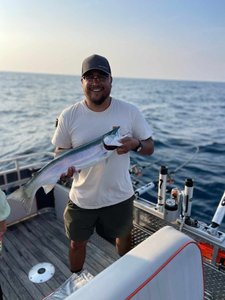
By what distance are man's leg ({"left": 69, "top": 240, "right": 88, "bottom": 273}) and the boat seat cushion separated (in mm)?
1385

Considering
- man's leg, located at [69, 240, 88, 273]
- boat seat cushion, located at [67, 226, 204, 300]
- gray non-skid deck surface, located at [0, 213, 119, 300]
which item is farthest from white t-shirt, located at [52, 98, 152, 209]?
gray non-skid deck surface, located at [0, 213, 119, 300]

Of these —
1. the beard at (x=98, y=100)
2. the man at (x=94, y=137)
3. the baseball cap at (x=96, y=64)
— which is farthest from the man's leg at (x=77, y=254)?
the baseball cap at (x=96, y=64)

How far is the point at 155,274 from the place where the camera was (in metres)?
1.33

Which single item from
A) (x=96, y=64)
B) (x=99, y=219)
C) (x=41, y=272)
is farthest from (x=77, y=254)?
(x=96, y=64)

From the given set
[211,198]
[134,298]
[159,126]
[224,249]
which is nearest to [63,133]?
[134,298]

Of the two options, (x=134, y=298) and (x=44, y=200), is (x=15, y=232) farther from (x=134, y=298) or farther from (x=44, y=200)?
(x=134, y=298)

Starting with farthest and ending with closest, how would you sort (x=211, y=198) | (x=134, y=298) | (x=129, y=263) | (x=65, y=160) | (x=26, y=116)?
(x=26, y=116), (x=211, y=198), (x=65, y=160), (x=129, y=263), (x=134, y=298)

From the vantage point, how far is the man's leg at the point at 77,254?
269 cm

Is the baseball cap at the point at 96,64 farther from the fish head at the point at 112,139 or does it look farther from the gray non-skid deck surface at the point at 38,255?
the gray non-skid deck surface at the point at 38,255

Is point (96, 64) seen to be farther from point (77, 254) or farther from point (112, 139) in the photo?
point (77, 254)

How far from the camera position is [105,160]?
2342 mm

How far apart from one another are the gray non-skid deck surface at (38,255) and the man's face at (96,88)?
94.2 inches

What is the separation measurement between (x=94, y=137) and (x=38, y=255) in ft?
7.59

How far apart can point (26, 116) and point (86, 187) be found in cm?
1967
